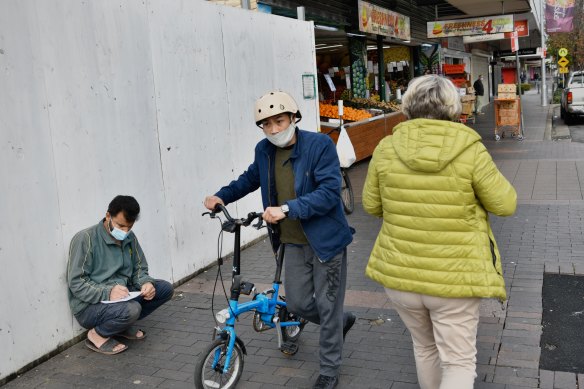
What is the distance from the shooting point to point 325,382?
369 cm

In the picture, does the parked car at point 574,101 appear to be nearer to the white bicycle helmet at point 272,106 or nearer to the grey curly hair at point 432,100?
the white bicycle helmet at point 272,106

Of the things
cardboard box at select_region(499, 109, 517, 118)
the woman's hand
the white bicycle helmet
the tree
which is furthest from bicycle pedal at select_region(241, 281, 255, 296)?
the tree

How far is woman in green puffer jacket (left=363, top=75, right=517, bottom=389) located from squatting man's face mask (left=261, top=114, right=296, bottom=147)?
0.72 metres

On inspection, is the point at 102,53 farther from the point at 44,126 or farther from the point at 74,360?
the point at 74,360

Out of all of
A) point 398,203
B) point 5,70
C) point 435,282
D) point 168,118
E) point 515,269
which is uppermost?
point 5,70

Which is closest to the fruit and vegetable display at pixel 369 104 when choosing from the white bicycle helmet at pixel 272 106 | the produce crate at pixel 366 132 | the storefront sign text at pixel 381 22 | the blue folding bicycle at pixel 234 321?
the produce crate at pixel 366 132

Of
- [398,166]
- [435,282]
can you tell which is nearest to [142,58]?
[398,166]

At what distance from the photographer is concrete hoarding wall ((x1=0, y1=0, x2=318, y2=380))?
13.8 feet

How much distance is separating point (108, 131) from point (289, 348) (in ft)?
7.19

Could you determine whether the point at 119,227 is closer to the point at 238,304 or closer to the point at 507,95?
the point at 238,304

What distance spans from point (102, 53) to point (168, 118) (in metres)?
0.98

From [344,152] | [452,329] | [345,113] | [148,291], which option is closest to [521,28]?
[345,113]

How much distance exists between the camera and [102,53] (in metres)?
5.00

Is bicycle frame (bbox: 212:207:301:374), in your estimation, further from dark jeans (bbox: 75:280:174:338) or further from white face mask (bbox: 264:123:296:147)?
dark jeans (bbox: 75:280:174:338)
